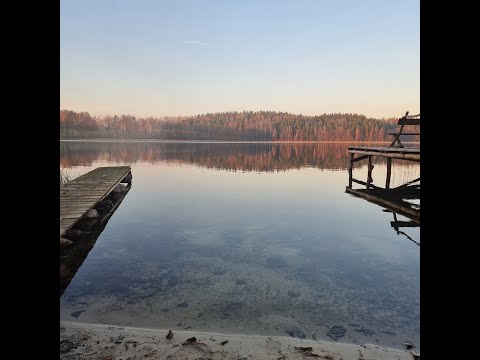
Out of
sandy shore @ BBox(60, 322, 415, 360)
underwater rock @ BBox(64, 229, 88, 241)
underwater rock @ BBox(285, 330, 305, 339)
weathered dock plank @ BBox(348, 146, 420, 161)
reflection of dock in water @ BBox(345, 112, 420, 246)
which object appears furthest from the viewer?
weathered dock plank @ BBox(348, 146, 420, 161)

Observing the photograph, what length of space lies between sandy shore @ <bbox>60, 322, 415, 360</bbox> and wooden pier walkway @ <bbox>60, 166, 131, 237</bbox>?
4.31 meters

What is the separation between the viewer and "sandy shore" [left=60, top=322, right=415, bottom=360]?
426cm

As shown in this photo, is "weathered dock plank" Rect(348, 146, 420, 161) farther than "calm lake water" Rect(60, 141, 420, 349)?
Yes

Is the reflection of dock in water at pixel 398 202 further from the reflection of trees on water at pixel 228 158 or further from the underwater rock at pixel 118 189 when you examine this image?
the reflection of trees on water at pixel 228 158

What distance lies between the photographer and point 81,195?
14.1 meters

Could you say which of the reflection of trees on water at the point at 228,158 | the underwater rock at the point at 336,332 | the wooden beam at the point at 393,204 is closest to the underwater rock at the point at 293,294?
the underwater rock at the point at 336,332

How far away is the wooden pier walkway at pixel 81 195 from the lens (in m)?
9.95

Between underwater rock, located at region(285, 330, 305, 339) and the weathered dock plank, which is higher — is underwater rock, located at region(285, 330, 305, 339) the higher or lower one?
the lower one

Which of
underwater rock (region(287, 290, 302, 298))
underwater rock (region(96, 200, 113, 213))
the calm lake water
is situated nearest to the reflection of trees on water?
underwater rock (region(96, 200, 113, 213))

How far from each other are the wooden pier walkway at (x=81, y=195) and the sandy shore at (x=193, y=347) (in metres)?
4.31

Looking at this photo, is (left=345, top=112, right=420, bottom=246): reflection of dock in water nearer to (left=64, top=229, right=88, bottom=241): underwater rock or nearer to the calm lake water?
the calm lake water

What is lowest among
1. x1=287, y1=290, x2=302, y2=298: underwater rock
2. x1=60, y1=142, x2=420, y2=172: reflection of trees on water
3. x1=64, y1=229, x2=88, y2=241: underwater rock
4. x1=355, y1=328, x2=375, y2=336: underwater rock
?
x1=355, y1=328, x2=375, y2=336: underwater rock

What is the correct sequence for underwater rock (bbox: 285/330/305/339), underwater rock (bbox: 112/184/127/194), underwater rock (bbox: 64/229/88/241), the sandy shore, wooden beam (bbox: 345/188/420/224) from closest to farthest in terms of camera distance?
the sandy shore → underwater rock (bbox: 285/330/305/339) → underwater rock (bbox: 64/229/88/241) → wooden beam (bbox: 345/188/420/224) → underwater rock (bbox: 112/184/127/194)
